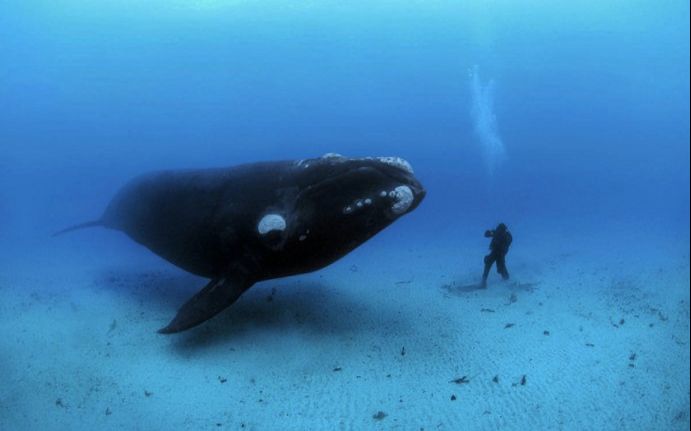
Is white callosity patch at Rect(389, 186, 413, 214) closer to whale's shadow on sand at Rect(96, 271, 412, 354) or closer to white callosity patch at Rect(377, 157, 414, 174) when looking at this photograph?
white callosity patch at Rect(377, 157, 414, 174)

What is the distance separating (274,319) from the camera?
759cm

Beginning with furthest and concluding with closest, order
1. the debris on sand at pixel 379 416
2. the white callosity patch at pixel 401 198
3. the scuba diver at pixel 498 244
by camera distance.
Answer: the scuba diver at pixel 498 244
the white callosity patch at pixel 401 198
the debris on sand at pixel 379 416

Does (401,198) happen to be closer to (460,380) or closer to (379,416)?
(460,380)

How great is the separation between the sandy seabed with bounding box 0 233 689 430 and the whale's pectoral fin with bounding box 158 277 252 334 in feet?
1.94

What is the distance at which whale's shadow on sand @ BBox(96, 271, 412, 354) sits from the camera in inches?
281

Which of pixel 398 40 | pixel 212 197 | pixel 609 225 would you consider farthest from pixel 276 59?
pixel 212 197

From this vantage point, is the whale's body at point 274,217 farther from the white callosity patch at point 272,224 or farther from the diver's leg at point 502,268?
the diver's leg at point 502,268

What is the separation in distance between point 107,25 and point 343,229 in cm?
5725

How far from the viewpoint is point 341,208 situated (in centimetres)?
638

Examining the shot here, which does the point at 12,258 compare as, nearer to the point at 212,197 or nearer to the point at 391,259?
the point at 212,197

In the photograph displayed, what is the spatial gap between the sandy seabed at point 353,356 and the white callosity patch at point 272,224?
1852 millimetres

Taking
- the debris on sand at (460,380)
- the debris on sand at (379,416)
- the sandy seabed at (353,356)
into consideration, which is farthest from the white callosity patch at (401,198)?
the debris on sand at (379,416)

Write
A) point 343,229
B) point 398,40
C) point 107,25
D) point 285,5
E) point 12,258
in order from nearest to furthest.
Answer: point 343,229
point 12,258
point 107,25
point 285,5
point 398,40

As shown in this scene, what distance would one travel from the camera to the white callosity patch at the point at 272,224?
656cm
